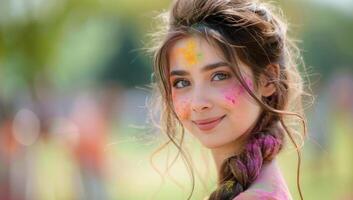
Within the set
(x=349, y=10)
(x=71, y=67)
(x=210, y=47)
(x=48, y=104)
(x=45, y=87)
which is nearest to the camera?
(x=210, y=47)

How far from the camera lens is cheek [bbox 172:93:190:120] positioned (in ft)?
6.84

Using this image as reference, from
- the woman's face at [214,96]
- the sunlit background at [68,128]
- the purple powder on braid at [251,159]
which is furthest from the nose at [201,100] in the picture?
the sunlit background at [68,128]

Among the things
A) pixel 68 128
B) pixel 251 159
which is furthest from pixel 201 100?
pixel 68 128

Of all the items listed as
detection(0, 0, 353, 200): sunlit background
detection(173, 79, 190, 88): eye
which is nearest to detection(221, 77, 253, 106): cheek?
detection(173, 79, 190, 88): eye

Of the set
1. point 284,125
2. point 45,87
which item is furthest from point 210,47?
point 45,87

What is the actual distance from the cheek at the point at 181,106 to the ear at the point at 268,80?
19 cm

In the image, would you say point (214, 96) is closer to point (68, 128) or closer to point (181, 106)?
point (181, 106)

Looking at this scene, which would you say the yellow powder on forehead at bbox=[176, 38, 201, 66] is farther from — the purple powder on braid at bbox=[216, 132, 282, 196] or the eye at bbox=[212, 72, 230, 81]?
the purple powder on braid at bbox=[216, 132, 282, 196]

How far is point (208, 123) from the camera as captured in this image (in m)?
2.07

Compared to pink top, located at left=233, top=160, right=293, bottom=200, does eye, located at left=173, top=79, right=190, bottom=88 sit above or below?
above

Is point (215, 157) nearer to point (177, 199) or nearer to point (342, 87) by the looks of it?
point (177, 199)

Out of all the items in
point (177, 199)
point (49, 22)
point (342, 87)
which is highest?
point (49, 22)

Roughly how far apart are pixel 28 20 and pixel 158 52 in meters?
9.28

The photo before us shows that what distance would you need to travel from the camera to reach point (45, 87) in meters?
11.2
